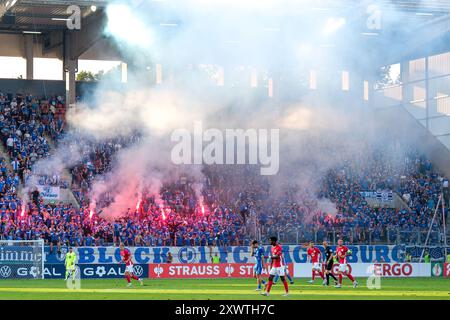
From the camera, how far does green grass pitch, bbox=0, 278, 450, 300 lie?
24734 mm

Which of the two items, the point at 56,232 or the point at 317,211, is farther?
the point at 317,211

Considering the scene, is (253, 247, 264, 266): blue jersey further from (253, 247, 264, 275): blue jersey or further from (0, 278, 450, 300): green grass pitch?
(0, 278, 450, 300): green grass pitch

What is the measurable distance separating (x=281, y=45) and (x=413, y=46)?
9.10 meters

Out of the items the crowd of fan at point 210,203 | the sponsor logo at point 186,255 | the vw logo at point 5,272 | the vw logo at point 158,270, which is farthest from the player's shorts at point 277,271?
the crowd of fan at point 210,203

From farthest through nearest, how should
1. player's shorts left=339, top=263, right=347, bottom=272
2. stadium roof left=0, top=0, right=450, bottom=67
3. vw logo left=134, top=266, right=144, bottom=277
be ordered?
stadium roof left=0, top=0, right=450, bottom=67 → vw logo left=134, top=266, right=144, bottom=277 → player's shorts left=339, top=263, right=347, bottom=272

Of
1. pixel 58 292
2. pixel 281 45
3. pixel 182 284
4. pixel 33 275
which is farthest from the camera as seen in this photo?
pixel 281 45

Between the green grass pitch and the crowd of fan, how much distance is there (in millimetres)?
7716

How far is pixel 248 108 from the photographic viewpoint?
4869 cm

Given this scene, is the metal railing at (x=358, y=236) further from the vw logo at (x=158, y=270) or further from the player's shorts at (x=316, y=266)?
the player's shorts at (x=316, y=266)

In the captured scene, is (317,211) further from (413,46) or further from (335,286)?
(335,286)

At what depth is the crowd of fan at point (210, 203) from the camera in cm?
4066

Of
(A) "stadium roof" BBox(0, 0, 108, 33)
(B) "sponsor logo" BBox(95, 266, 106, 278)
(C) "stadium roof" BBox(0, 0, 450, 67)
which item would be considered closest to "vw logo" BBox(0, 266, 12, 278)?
(B) "sponsor logo" BBox(95, 266, 106, 278)

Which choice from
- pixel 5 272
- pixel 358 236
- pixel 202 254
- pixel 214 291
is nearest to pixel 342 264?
pixel 214 291

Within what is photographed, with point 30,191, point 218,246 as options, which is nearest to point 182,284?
point 218,246
